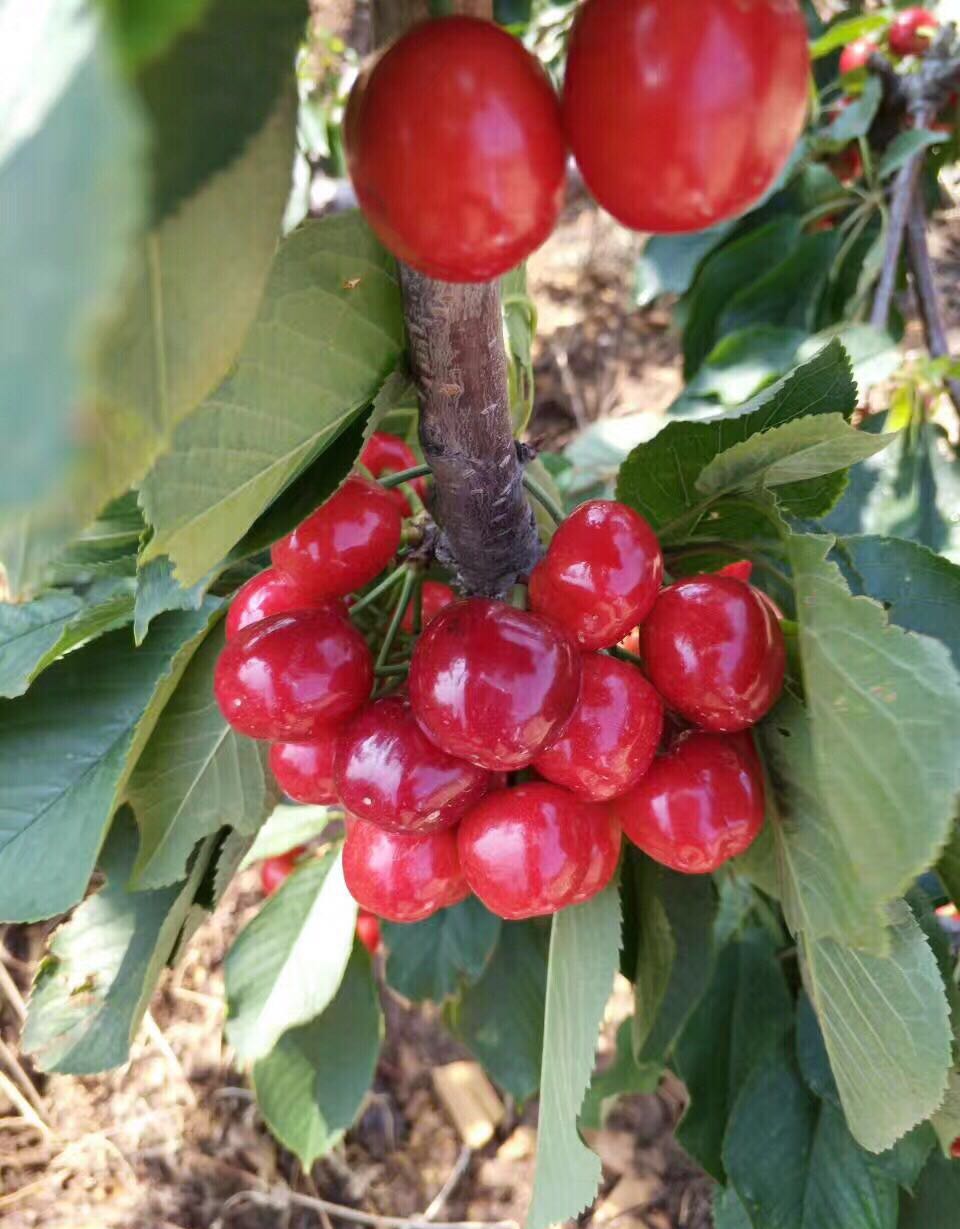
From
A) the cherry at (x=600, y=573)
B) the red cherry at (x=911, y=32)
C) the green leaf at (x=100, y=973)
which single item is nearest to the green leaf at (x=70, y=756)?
the green leaf at (x=100, y=973)

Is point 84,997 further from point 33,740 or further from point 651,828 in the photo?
point 651,828

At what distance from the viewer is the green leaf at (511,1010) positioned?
1.02 metres

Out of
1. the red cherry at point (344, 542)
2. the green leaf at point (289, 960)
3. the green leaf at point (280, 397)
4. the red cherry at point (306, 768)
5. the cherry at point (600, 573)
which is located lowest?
the green leaf at point (289, 960)

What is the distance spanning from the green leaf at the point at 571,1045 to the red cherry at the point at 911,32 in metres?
1.37

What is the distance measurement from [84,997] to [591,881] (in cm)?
49

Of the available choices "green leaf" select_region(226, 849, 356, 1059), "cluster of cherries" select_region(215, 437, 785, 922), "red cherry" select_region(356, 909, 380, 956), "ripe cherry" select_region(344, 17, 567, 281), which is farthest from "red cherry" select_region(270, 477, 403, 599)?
"red cherry" select_region(356, 909, 380, 956)

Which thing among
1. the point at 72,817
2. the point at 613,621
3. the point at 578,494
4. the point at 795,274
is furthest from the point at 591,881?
the point at 795,274

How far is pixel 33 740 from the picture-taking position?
0.63 meters

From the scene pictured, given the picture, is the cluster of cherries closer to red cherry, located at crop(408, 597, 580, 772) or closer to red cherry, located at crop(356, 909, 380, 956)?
red cherry, located at crop(408, 597, 580, 772)

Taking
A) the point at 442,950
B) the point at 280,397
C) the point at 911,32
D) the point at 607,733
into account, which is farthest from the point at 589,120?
the point at 911,32

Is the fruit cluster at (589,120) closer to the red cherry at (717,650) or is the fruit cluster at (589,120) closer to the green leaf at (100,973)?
the red cherry at (717,650)

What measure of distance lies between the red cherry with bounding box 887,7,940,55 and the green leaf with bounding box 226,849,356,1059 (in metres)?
1.38

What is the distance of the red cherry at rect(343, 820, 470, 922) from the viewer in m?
0.53

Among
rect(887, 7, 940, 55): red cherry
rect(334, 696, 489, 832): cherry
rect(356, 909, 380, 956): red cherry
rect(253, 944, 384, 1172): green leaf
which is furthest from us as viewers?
rect(887, 7, 940, 55): red cherry
